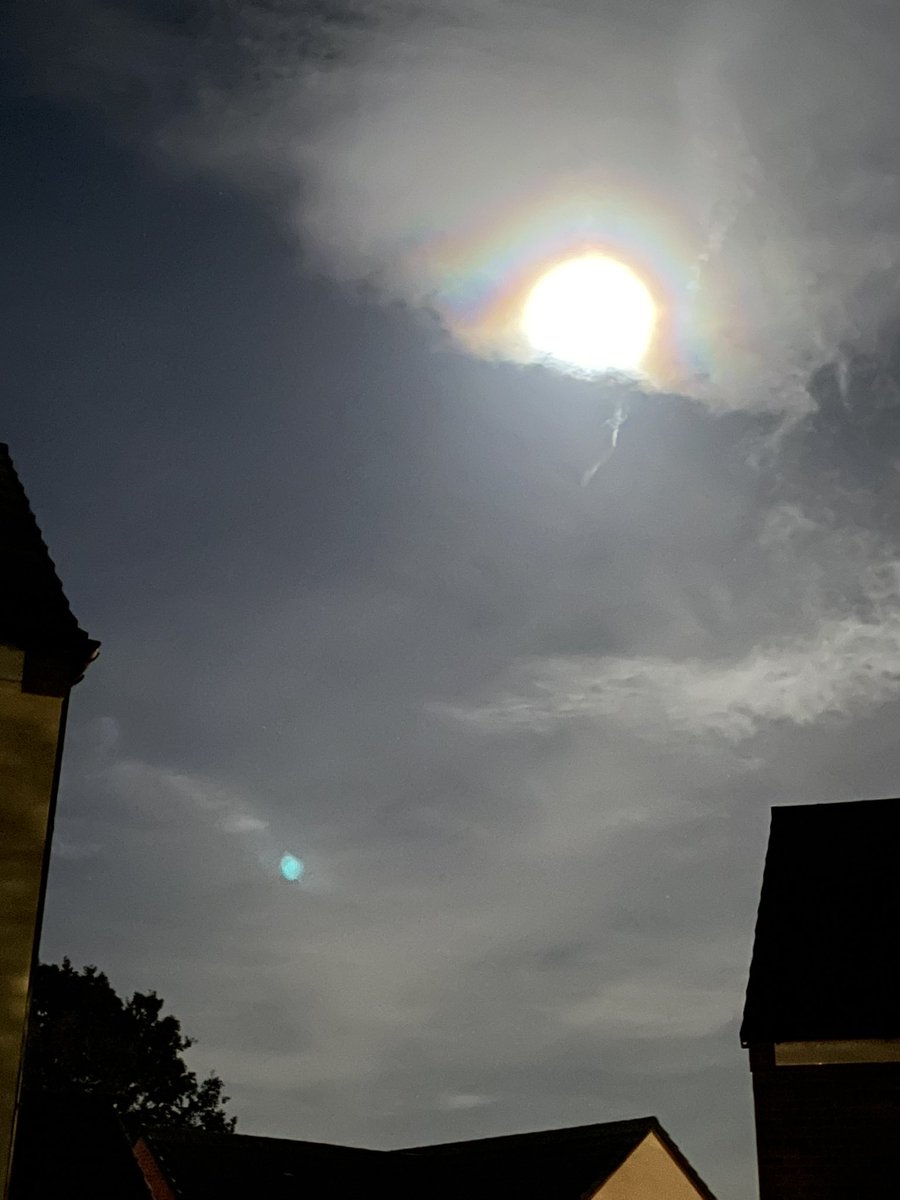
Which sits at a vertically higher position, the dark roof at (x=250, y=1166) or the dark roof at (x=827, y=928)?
the dark roof at (x=827, y=928)

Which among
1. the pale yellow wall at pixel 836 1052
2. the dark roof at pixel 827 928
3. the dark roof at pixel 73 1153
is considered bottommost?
the dark roof at pixel 73 1153

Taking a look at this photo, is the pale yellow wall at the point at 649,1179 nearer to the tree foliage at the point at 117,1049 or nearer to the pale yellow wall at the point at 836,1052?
the pale yellow wall at the point at 836,1052

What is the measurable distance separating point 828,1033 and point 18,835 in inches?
362

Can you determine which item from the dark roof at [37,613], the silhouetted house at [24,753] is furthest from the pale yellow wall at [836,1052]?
the dark roof at [37,613]

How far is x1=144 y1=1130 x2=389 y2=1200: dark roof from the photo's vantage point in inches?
1048

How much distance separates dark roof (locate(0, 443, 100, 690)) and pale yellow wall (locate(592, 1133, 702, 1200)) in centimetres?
2070

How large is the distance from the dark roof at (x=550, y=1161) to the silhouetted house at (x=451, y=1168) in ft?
0.09

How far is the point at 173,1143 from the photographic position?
28.3 m

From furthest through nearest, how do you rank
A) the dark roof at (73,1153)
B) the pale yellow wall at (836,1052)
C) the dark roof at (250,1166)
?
the dark roof at (250,1166) < the dark roof at (73,1153) < the pale yellow wall at (836,1052)

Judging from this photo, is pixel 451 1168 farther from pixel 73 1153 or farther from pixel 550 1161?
pixel 73 1153

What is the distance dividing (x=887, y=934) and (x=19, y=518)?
1147cm

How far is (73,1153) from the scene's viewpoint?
49.2ft

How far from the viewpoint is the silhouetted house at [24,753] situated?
9492 mm

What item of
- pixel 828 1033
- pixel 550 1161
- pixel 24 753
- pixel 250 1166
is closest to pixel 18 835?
pixel 24 753
